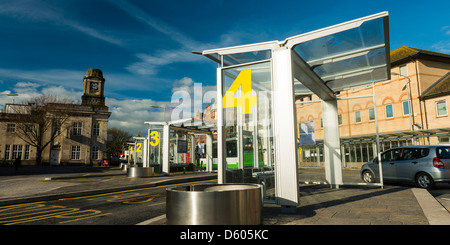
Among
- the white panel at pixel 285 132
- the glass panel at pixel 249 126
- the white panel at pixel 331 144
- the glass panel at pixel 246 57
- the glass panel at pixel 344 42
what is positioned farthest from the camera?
the white panel at pixel 331 144

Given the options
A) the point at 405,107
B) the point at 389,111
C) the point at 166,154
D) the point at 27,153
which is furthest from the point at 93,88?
the point at 405,107

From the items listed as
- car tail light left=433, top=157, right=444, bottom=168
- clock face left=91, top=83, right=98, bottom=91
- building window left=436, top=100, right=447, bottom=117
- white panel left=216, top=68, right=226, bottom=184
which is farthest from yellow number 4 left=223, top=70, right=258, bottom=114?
clock face left=91, top=83, right=98, bottom=91

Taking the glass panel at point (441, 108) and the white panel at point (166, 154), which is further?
the glass panel at point (441, 108)

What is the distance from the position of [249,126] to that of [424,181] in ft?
23.0

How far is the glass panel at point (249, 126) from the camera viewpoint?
6.86m

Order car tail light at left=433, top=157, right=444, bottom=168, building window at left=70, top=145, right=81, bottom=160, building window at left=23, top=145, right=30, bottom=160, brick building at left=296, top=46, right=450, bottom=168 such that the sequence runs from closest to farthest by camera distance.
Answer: car tail light at left=433, top=157, right=444, bottom=168
brick building at left=296, top=46, right=450, bottom=168
building window at left=23, top=145, right=30, bottom=160
building window at left=70, top=145, right=81, bottom=160

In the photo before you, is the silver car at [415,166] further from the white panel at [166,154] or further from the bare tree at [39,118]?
the bare tree at [39,118]

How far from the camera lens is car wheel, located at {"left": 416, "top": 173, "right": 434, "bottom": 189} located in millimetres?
9586

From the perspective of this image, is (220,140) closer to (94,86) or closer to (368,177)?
(368,177)

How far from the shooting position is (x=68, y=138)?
44312 millimetres

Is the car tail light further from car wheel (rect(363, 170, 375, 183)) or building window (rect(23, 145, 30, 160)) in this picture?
building window (rect(23, 145, 30, 160))

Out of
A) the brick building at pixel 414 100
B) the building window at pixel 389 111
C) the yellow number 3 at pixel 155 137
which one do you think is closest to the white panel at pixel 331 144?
the brick building at pixel 414 100

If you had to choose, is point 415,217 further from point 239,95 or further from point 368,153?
point 368,153
